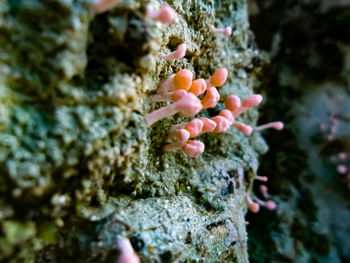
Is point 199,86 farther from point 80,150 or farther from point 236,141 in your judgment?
point 236,141

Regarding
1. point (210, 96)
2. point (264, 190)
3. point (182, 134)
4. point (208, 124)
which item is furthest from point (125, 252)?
point (264, 190)

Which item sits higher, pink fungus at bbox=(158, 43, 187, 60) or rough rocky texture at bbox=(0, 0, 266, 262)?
pink fungus at bbox=(158, 43, 187, 60)

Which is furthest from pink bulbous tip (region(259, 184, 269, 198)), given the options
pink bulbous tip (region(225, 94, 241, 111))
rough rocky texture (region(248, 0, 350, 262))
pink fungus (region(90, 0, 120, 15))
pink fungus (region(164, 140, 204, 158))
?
pink fungus (region(90, 0, 120, 15))

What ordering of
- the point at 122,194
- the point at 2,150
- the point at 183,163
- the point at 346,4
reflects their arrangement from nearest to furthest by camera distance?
the point at 2,150 < the point at 122,194 < the point at 183,163 < the point at 346,4

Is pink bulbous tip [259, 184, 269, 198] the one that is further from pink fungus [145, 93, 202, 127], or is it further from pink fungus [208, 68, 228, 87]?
pink fungus [145, 93, 202, 127]

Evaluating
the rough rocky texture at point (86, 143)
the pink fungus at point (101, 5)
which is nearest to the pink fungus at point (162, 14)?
the rough rocky texture at point (86, 143)

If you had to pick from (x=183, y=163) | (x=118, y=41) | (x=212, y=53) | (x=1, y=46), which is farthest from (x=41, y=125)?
(x=212, y=53)

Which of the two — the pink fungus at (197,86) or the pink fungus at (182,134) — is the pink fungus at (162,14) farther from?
the pink fungus at (182,134)
